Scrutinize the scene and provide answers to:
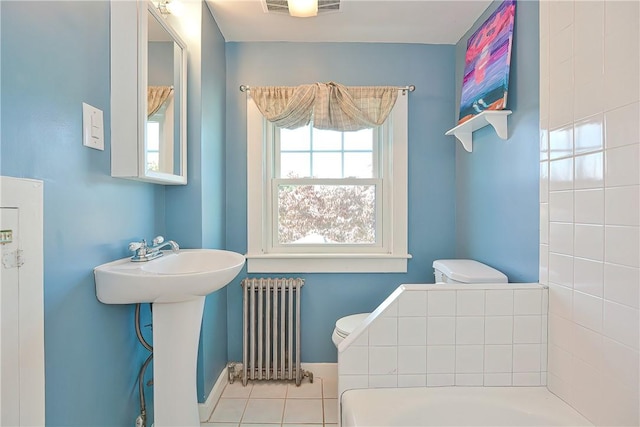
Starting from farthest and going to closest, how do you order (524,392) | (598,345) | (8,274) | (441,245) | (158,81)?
(441,245) → (158,81) → (524,392) → (598,345) → (8,274)

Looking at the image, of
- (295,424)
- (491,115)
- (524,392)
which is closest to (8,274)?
(295,424)

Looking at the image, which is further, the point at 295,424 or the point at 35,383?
the point at 295,424

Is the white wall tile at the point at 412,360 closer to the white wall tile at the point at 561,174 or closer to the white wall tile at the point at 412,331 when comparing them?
the white wall tile at the point at 412,331

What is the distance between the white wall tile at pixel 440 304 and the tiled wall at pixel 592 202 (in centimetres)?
37

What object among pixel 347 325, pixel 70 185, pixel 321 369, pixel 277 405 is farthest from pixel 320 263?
pixel 70 185

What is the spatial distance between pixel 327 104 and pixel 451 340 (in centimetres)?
152

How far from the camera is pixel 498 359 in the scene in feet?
3.85

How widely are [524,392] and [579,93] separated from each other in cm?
106

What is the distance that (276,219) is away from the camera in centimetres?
220

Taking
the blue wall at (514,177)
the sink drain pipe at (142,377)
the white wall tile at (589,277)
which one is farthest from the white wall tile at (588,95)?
the sink drain pipe at (142,377)

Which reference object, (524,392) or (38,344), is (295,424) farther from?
(38,344)

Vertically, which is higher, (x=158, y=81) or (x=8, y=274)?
(x=158, y=81)

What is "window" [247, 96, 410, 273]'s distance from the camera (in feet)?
7.08

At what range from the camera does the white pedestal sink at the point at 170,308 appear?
115 cm
